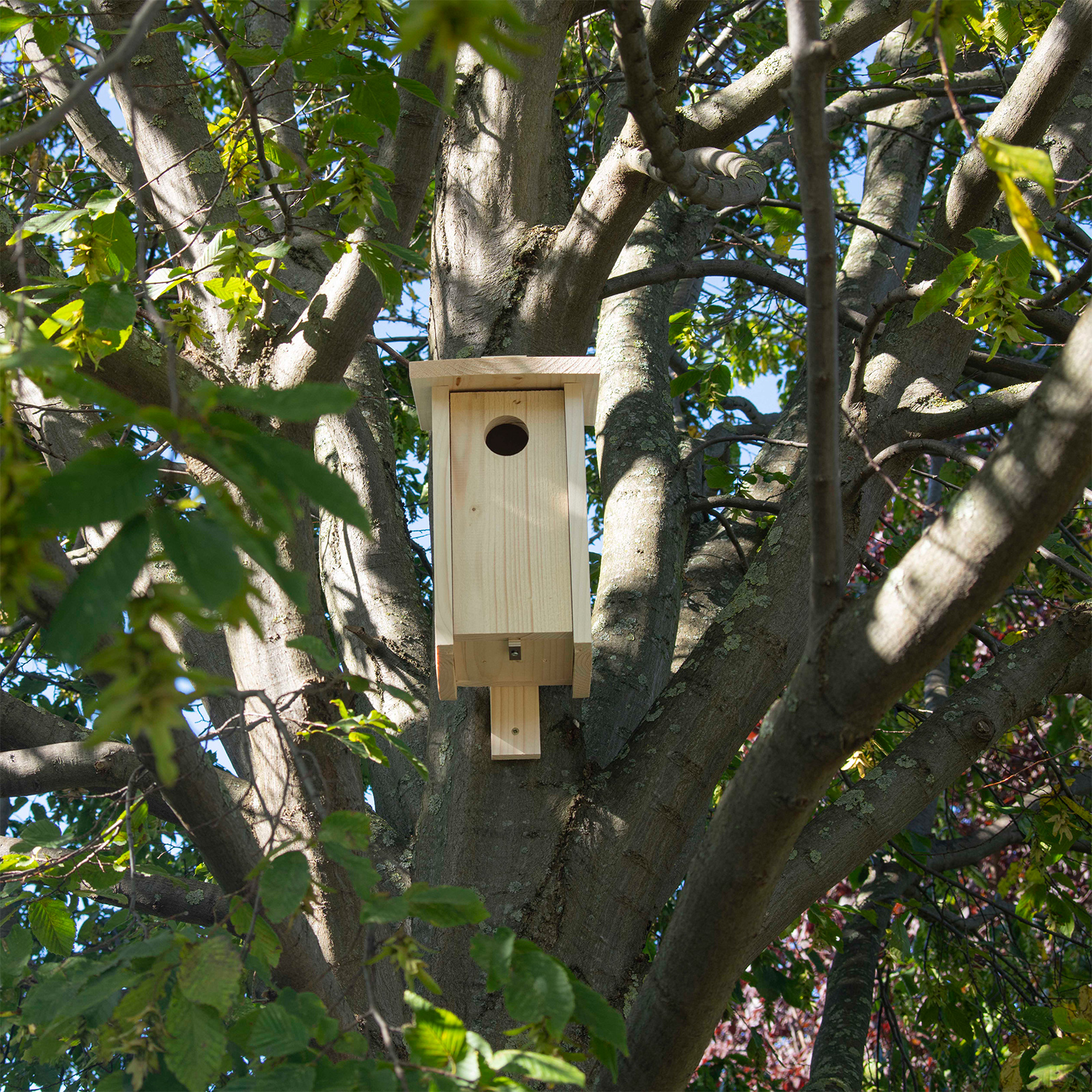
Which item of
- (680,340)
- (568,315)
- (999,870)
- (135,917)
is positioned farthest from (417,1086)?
(999,870)

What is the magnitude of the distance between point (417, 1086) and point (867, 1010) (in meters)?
2.21

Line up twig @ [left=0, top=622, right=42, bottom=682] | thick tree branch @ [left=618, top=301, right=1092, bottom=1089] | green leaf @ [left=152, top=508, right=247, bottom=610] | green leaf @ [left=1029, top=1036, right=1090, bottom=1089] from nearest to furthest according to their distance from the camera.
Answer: green leaf @ [left=152, top=508, right=247, bottom=610], thick tree branch @ [left=618, top=301, right=1092, bottom=1089], green leaf @ [left=1029, top=1036, right=1090, bottom=1089], twig @ [left=0, top=622, right=42, bottom=682]

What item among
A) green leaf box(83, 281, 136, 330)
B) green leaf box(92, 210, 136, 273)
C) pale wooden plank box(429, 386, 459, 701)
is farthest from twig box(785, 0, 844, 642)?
green leaf box(92, 210, 136, 273)

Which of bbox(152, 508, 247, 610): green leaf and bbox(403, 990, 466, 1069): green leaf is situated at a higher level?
bbox(152, 508, 247, 610): green leaf

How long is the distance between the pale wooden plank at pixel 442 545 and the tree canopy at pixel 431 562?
0.55 feet

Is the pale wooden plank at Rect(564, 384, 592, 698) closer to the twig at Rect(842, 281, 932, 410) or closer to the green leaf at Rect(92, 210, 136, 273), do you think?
the twig at Rect(842, 281, 932, 410)

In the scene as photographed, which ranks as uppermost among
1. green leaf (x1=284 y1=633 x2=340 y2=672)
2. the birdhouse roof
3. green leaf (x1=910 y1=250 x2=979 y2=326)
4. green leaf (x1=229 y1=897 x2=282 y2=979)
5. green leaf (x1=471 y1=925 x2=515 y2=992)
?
the birdhouse roof

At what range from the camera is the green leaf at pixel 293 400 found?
41.6 inches

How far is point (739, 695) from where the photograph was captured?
2250mm

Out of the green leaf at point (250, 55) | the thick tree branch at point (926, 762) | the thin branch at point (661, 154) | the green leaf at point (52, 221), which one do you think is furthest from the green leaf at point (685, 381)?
the green leaf at point (52, 221)

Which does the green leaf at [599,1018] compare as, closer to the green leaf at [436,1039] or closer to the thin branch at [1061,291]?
the green leaf at [436,1039]

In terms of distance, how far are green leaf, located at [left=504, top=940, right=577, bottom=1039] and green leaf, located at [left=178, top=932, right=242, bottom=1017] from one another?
13.8 inches

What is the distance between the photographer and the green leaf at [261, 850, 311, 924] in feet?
4.35

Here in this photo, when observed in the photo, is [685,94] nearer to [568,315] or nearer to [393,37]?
[393,37]
